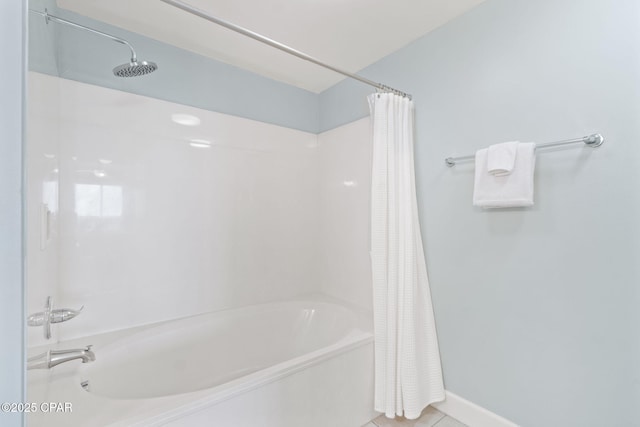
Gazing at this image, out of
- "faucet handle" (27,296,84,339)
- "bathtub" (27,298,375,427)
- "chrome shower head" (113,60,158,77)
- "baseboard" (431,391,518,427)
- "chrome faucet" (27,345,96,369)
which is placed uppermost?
"chrome shower head" (113,60,158,77)

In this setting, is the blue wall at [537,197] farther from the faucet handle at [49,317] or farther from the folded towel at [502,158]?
the faucet handle at [49,317]

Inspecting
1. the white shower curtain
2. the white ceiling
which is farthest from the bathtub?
the white ceiling

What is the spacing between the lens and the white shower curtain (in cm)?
156

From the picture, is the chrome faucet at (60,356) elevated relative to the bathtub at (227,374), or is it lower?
elevated

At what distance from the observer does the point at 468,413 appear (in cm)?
159

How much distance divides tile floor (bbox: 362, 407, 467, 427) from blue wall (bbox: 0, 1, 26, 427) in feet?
5.46

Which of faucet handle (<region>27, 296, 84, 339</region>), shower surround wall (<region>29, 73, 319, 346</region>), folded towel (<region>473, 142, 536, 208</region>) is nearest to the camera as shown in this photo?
faucet handle (<region>27, 296, 84, 339</region>)

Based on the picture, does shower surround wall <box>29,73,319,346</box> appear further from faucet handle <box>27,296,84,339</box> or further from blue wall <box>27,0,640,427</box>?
blue wall <box>27,0,640,427</box>

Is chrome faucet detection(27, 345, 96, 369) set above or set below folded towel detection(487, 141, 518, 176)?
below

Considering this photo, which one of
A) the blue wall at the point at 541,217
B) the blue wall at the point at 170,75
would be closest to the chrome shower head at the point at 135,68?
the blue wall at the point at 170,75

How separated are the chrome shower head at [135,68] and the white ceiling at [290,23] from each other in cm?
52

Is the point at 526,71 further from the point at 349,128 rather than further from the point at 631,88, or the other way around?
the point at 349,128

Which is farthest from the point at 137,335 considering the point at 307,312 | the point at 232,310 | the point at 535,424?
the point at 535,424

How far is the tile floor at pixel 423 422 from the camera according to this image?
1594 mm
